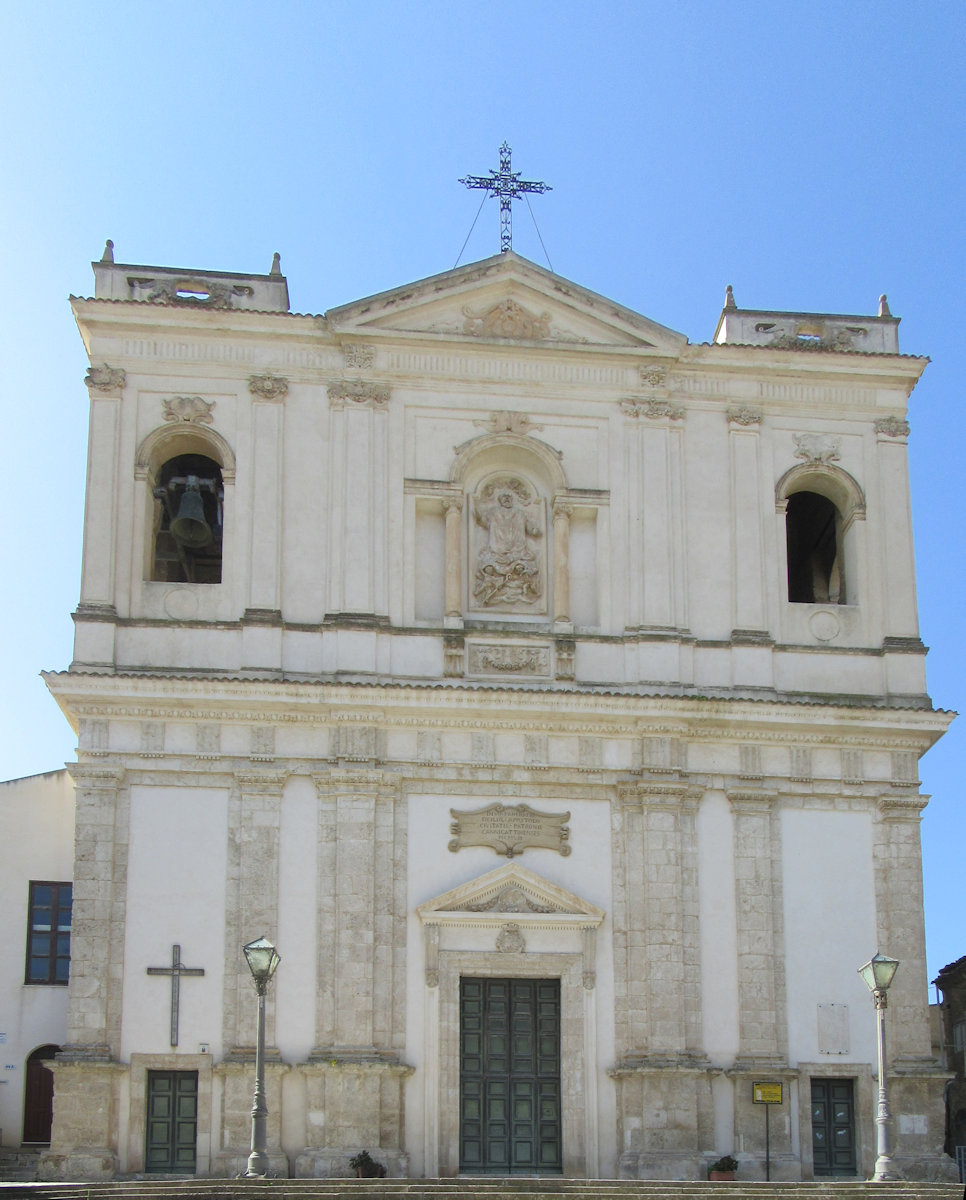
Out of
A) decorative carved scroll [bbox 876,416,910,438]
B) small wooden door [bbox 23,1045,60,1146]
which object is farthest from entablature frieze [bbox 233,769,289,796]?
decorative carved scroll [bbox 876,416,910,438]

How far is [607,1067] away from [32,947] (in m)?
9.27

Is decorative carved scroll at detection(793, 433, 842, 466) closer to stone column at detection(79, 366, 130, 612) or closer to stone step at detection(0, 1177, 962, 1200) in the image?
stone column at detection(79, 366, 130, 612)

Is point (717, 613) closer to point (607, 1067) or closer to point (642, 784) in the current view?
point (642, 784)

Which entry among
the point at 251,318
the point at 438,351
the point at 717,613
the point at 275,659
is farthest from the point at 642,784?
the point at 251,318

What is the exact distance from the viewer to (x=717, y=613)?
27.6m

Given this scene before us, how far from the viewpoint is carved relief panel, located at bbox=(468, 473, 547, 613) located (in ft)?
89.7

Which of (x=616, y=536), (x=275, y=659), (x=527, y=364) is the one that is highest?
(x=527, y=364)

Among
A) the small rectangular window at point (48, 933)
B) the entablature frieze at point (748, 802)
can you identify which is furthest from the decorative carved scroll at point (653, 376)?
the small rectangular window at point (48, 933)

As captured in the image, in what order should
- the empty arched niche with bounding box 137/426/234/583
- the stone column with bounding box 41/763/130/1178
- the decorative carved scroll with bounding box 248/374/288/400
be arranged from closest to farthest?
the stone column with bounding box 41/763/130/1178 → the empty arched niche with bounding box 137/426/234/583 → the decorative carved scroll with bounding box 248/374/288/400

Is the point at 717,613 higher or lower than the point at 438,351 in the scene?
lower

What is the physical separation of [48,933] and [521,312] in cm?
1249

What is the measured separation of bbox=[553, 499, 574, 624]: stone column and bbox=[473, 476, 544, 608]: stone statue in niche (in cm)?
29

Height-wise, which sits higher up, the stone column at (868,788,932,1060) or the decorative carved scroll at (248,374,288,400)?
the decorative carved scroll at (248,374,288,400)

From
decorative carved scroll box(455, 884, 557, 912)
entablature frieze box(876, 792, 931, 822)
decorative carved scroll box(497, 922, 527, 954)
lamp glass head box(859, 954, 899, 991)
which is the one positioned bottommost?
lamp glass head box(859, 954, 899, 991)
